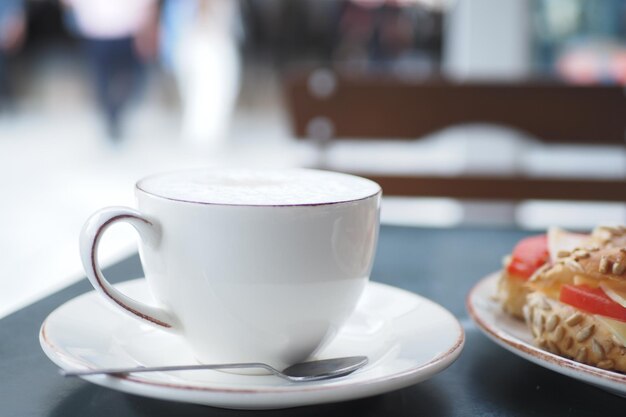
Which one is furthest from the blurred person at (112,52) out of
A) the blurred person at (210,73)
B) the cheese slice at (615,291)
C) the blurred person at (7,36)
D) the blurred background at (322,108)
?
the cheese slice at (615,291)

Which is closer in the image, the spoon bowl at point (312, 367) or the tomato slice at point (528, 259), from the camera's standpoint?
the spoon bowl at point (312, 367)

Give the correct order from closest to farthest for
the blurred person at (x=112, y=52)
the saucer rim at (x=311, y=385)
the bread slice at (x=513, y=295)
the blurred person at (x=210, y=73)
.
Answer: the saucer rim at (x=311, y=385) < the bread slice at (x=513, y=295) < the blurred person at (x=112, y=52) < the blurred person at (x=210, y=73)

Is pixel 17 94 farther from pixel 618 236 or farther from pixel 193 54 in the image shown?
pixel 618 236

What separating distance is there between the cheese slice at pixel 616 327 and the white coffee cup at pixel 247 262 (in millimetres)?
134

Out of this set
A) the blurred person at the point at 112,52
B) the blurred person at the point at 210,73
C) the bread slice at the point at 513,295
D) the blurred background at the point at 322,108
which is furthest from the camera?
the blurred person at the point at 210,73

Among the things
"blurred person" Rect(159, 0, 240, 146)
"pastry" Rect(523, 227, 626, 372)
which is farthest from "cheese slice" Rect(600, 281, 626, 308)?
"blurred person" Rect(159, 0, 240, 146)

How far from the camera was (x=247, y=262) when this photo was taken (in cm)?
43

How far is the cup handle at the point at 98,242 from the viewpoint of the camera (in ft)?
1.43

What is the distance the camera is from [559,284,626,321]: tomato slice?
455 millimetres

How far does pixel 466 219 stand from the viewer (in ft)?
6.90

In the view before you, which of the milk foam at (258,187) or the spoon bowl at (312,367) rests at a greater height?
the milk foam at (258,187)

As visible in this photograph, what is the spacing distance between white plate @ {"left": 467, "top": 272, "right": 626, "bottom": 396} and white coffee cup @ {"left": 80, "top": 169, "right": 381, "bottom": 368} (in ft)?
0.28

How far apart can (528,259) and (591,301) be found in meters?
0.09

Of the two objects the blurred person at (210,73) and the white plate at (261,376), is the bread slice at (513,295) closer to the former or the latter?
the white plate at (261,376)
